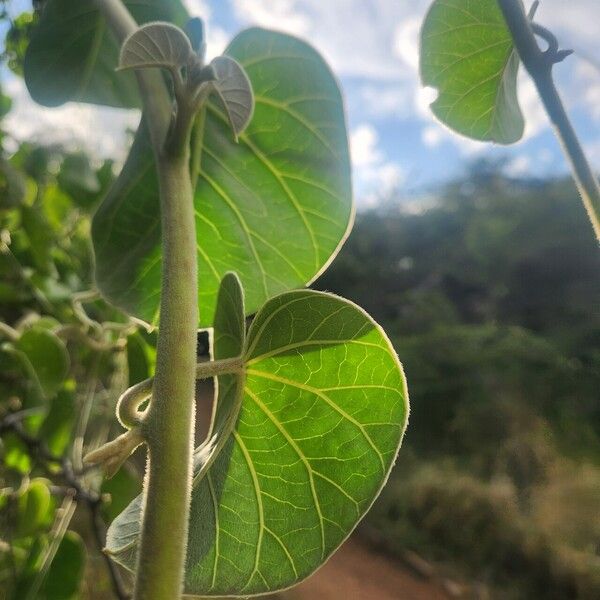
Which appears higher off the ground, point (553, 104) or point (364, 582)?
point (553, 104)

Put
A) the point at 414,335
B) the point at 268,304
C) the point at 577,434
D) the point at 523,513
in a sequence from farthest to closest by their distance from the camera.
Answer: the point at 414,335
the point at 523,513
the point at 577,434
the point at 268,304

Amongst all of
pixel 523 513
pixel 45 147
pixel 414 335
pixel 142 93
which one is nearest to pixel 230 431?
pixel 142 93

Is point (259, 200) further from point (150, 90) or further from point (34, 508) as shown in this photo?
point (34, 508)

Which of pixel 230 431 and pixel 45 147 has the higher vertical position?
pixel 45 147

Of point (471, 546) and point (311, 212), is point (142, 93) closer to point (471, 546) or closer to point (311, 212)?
point (311, 212)

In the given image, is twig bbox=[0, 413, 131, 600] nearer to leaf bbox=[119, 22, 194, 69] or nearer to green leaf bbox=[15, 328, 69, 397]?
green leaf bbox=[15, 328, 69, 397]

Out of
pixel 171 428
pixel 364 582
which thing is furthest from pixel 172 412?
pixel 364 582

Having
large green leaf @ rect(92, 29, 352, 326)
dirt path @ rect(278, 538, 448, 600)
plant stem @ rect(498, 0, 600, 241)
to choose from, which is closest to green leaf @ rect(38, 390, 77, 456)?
large green leaf @ rect(92, 29, 352, 326)
